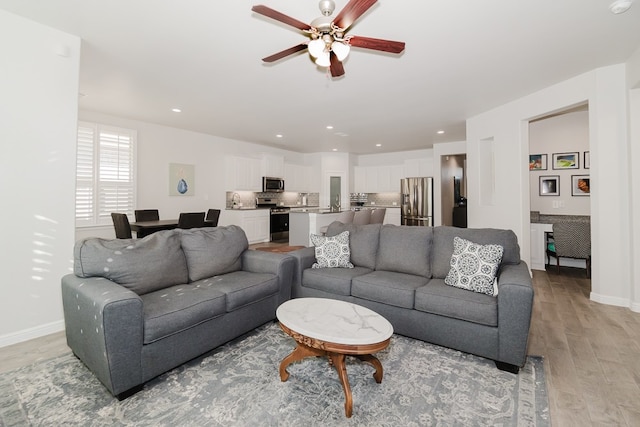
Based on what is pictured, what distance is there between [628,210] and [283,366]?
421 cm

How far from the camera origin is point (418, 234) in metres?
3.16

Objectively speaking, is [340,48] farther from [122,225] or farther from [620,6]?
[122,225]

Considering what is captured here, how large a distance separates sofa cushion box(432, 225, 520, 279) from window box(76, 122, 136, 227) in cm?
549

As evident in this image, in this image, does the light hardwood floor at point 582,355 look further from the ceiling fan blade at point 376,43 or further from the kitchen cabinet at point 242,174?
the kitchen cabinet at point 242,174

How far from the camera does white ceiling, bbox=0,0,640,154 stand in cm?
244

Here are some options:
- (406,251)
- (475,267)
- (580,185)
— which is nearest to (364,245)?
(406,251)

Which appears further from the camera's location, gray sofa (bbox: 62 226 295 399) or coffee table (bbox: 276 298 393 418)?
gray sofa (bbox: 62 226 295 399)

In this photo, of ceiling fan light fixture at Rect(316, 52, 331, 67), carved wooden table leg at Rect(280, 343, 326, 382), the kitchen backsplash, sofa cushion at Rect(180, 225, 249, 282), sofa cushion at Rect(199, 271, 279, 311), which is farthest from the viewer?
the kitchen backsplash

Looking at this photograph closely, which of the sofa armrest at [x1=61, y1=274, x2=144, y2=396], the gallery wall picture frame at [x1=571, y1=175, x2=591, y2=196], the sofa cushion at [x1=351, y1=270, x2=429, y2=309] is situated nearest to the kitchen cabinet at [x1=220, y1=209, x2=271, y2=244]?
the sofa cushion at [x1=351, y1=270, x2=429, y2=309]

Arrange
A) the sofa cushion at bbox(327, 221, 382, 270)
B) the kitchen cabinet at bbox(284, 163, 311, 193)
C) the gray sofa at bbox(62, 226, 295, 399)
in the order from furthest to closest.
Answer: the kitchen cabinet at bbox(284, 163, 311, 193)
the sofa cushion at bbox(327, 221, 382, 270)
the gray sofa at bbox(62, 226, 295, 399)

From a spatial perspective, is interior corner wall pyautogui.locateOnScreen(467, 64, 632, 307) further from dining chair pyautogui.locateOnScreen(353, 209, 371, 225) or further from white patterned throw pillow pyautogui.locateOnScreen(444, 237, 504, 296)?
dining chair pyautogui.locateOnScreen(353, 209, 371, 225)

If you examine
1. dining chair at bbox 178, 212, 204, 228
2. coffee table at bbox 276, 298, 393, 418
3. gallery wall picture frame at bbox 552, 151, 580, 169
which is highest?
gallery wall picture frame at bbox 552, 151, 580, 169

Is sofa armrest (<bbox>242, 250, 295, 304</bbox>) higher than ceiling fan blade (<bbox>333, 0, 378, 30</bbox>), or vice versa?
ceiling fan blade (<bbox>333, 0, 378, 30</bbox>)

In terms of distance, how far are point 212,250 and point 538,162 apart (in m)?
6.11
